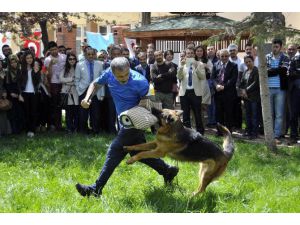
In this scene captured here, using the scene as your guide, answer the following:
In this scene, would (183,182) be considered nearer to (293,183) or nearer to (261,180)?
(261,180)

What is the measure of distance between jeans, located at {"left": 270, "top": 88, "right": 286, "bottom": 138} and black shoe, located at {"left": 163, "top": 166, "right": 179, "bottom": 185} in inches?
178

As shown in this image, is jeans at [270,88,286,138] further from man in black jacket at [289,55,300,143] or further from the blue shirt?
the blue shirt

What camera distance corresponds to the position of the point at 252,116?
9.56 meters

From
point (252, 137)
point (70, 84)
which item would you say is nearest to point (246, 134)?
point (252, 137)

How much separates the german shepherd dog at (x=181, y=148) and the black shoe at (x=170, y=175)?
35 centimetres

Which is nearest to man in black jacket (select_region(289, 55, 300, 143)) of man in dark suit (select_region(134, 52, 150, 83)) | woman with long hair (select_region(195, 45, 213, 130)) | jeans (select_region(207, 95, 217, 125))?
woman with long hair (select_region(195, 45, 213, 130))

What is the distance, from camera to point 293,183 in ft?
19.3

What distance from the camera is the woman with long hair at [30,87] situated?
9492 mm

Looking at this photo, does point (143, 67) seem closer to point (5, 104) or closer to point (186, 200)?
point (5, 104)

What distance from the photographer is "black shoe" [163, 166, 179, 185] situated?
18.1ft

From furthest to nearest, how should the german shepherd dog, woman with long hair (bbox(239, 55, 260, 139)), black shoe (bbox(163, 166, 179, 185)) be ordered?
woman with long hair (bbox(239, 55, 260, 139))
black shoe (bbox(163, 166, 179, 185))
the german shepherd dog

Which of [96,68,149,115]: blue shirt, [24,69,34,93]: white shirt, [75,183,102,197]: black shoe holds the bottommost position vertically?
[75,183,102,197]: black shoe

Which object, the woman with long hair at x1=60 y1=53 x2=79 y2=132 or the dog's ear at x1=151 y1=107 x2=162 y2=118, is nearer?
the dog's ear at x1=151 y1=107 x2=162 y2=118

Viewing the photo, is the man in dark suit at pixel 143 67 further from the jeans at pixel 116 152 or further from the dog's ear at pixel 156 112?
the dog's ear at pixel 156 112
